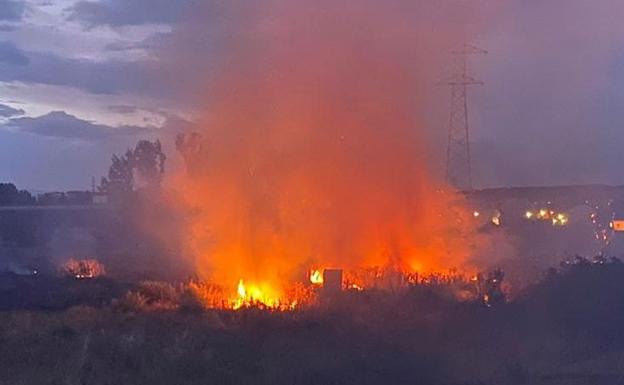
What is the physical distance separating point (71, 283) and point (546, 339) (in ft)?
43.5

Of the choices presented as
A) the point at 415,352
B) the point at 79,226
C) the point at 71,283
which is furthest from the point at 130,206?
the point at 415,352

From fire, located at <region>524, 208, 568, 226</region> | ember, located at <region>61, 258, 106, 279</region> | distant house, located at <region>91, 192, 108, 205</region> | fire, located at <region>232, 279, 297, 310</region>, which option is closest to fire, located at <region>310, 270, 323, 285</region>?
fire, located at <region>232, 279, 297, 310</region>

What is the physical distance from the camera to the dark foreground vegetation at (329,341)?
19.0 meters

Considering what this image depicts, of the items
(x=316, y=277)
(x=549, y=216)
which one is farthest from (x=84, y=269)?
(x=549, y=216)

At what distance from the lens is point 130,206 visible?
63.6m

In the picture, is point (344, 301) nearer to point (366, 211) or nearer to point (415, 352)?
point (415, 352)

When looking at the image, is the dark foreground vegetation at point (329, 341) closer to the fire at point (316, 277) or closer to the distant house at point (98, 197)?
the fire at point (316, 277)

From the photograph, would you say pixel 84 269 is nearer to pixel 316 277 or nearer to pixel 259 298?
pixel 316 277

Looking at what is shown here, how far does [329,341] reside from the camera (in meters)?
22.6

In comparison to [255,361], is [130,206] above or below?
above

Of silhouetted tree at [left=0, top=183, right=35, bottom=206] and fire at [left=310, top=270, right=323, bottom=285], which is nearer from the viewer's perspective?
fire at [left=310, top=270, right=323, bottom=285]

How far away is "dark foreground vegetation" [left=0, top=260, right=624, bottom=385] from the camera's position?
62.3 ft

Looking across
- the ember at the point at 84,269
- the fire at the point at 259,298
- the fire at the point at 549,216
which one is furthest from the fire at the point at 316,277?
the fire at the point at 549,216

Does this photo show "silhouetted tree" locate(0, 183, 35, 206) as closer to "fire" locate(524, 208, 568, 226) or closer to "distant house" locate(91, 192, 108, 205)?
"distant house" locate(91, 192, 108, 205)
